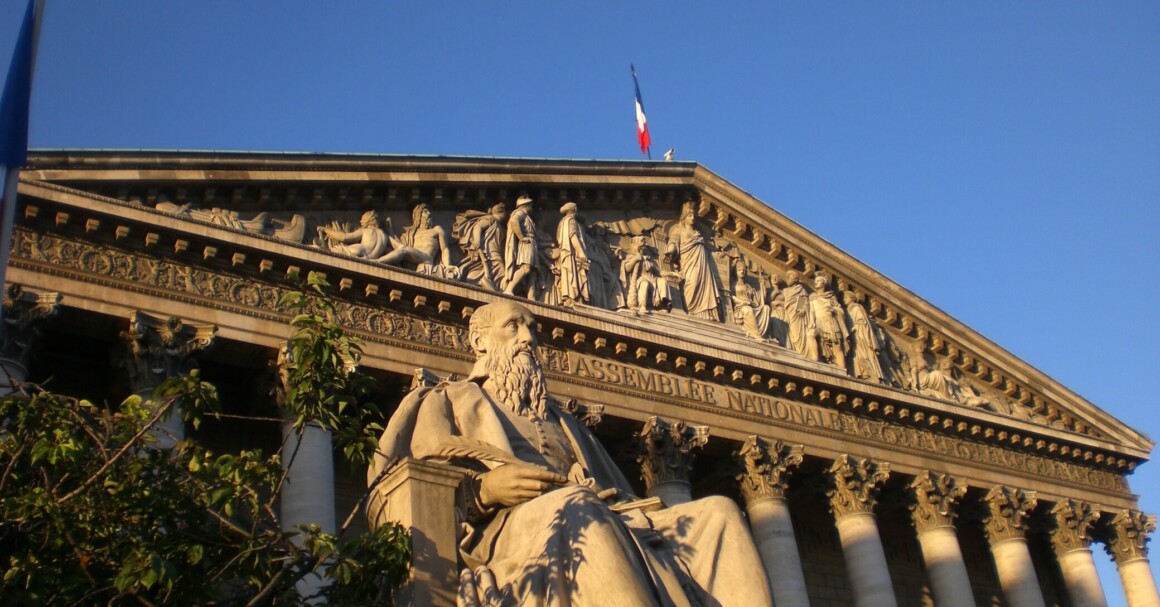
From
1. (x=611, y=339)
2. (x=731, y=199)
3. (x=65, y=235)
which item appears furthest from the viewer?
(x=731, y=199)

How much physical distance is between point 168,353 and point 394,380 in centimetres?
275

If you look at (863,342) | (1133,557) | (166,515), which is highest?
(863,342)

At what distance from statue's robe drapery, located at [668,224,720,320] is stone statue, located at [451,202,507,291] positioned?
345cm

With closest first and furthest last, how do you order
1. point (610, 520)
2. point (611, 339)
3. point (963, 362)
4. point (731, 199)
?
point (610, 520), point (611, 339), point (731, 199), point (963, 362)

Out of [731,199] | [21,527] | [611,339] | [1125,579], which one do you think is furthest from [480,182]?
[1125,579]

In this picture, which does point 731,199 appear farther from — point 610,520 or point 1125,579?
point 610,520

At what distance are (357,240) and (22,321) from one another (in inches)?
175

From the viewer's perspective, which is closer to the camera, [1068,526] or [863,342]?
[863,342]

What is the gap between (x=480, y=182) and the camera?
59.5ft

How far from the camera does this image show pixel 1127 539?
77.8 ft

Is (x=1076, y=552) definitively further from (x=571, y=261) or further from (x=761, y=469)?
(x=571, y=261)

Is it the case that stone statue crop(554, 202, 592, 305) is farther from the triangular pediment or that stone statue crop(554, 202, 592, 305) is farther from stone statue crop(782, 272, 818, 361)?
stone statue crop(782, 272, 818, 361)

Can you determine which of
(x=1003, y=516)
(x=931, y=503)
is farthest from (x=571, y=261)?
(x=1003, y=516)

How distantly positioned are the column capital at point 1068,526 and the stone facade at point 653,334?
50 millimetres
